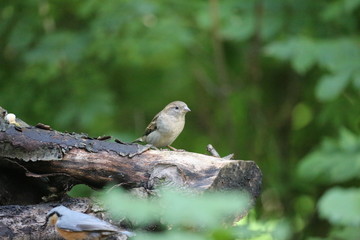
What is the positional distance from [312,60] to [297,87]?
297 cm

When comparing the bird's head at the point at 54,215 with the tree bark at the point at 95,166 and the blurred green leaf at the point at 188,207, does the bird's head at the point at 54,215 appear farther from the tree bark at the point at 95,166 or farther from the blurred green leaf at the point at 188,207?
the blurred green leaf at the point at 188,207

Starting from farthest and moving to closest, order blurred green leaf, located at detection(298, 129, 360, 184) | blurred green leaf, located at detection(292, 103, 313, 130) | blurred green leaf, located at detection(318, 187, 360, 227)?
blurred green leaf, located at detection(292, 103, 313, 130) < blurred green leaf, located at detection(298, 129, 360, 184) < blurred green leaf, located at detection(318, 187, 360, 227)

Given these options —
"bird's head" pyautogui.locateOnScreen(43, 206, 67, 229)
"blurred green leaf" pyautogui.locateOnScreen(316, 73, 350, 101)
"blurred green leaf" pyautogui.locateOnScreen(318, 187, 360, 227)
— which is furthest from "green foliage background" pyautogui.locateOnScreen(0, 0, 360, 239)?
"bird's head" pyautogui.locateOnScreen(43, 206, 67, 229)

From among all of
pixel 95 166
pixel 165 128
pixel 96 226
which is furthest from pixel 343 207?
pixel 96 226

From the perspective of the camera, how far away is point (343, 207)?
16.6ft

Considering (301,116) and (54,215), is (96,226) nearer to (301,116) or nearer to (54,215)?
(54,215)

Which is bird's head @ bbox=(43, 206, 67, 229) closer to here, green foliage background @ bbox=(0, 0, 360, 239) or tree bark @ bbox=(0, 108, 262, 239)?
tree bark @ bbox=(0, 108, 262, 239)

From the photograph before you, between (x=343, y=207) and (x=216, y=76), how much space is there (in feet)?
15.6

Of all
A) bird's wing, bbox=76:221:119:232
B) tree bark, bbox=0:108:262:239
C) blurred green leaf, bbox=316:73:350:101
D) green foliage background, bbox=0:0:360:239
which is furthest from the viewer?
green foliage background, bbox=0:0:360:239

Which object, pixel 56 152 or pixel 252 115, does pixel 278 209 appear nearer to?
pixel 252 115

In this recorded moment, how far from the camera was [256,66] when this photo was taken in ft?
28.9

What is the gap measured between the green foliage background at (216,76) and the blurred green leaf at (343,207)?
1.04 meters

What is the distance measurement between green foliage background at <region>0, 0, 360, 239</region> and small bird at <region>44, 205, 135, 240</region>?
280 centimetres

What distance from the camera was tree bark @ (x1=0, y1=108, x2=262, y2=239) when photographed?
4.09 meters
